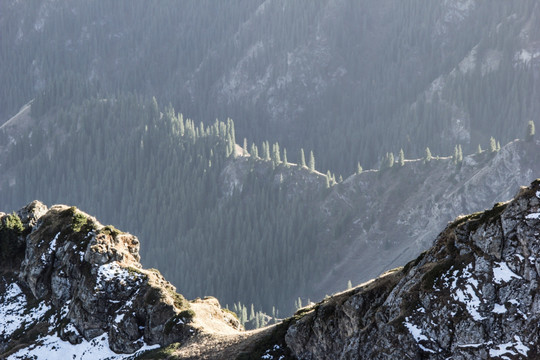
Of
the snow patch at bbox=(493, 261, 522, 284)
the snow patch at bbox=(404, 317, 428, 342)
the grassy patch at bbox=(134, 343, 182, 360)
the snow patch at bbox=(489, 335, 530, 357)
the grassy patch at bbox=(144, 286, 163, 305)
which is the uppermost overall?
the snow patch at bbox=(493, 261, 522, 284)

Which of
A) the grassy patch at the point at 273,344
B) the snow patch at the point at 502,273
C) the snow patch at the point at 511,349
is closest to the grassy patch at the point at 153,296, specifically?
the grassy patch at the point at 273,344

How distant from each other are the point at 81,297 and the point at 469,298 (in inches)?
2496

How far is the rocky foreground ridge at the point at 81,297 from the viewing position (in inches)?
4122

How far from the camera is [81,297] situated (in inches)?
4341

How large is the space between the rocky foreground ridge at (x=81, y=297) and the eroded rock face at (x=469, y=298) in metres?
36.7

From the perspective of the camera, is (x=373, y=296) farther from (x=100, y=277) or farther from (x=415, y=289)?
(x=100, y=277)

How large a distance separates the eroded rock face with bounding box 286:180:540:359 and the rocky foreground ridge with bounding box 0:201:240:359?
121ft

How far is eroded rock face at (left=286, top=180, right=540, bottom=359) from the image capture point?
211 feet

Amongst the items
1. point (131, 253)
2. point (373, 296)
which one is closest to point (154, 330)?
point (131, 253)

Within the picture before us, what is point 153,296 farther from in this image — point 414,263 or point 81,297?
point 414,263

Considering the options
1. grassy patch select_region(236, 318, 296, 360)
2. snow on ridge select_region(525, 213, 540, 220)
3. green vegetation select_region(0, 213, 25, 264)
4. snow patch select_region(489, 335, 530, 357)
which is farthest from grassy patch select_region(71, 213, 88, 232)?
snow on ridge select_region(525, 213, 540, 220)

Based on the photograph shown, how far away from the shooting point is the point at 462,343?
6606 centimetres

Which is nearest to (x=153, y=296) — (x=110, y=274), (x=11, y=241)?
(x=110, y=274)

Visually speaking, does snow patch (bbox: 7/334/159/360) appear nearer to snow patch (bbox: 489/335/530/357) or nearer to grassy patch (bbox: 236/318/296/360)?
grassy patch (bbox: 236/318/296/360)
